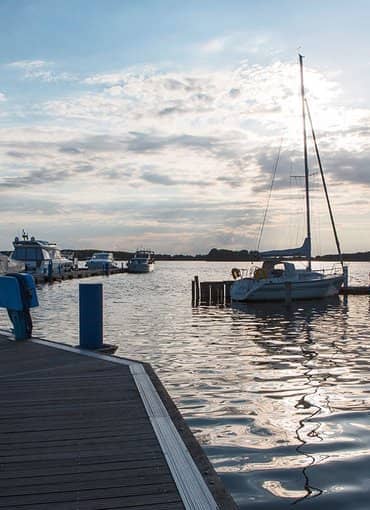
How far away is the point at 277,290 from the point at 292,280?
1225 millimetres

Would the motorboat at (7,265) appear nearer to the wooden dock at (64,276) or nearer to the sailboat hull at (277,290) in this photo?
the sailboat hull at (277,290)

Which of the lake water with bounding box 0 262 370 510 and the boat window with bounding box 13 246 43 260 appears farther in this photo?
the boat window with bounding box 13 246 43 260

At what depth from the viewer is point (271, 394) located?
35.3 feet

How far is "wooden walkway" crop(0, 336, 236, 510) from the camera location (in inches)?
163

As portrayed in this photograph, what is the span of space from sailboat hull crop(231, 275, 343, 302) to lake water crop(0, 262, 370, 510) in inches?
317

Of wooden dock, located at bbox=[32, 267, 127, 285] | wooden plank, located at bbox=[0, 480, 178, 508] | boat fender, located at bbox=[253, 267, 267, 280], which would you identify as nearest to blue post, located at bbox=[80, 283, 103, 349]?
wooden plank, located at bbox=[0, 480, 178, 508]

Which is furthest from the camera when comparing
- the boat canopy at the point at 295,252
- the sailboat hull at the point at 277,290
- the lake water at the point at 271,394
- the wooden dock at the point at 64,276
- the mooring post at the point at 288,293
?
the wooden dock at the point at 64,276

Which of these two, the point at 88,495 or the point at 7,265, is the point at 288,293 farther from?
the point at 88,495

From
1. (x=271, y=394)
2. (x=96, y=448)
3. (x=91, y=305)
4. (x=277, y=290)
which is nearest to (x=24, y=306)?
(x=91, y=305)

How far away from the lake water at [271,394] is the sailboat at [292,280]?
8157mm

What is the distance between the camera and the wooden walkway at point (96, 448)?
4129mm

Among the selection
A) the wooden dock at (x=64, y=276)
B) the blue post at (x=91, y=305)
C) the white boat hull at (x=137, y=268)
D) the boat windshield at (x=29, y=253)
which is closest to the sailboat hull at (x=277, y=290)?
the blue post at (x=91, y=305)

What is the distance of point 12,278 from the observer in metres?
11.4

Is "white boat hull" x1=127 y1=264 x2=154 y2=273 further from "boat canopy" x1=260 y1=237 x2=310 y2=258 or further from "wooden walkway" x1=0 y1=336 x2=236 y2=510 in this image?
"wooden walkway" x1=0 y1=336 x2=236 y2=510
